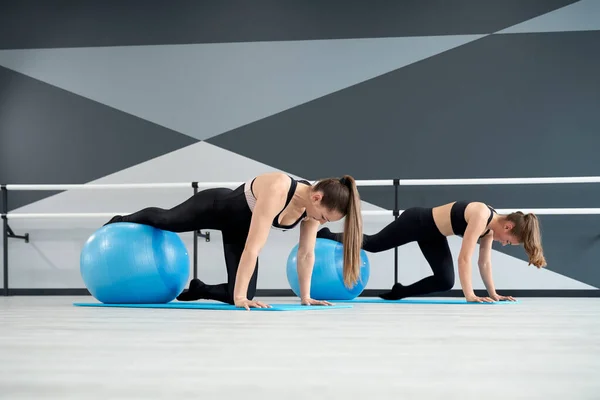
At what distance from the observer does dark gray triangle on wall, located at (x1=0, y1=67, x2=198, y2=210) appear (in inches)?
192

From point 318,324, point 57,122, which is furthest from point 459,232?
point 57,122

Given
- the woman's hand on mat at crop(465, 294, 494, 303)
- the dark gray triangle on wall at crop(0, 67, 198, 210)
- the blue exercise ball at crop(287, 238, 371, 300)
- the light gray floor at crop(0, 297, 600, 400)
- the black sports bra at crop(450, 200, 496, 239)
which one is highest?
the dark gray triangle on wall at crop(0, 67, 198, 210)

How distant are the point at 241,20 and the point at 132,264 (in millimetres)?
2516

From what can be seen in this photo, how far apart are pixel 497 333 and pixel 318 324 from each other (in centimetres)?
49

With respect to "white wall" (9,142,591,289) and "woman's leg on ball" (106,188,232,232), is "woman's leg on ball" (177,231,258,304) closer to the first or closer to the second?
"woman's leg on ball" (106,188,232,232)

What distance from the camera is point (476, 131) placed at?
4.59 meters

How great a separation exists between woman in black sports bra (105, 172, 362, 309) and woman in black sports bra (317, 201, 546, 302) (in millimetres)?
719

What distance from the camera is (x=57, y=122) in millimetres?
4984

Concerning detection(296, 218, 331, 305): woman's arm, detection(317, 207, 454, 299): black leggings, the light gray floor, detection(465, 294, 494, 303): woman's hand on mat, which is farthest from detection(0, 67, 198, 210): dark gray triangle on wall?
the light gray floor

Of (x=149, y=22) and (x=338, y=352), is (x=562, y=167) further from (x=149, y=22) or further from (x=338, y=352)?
(x=338, y=352)

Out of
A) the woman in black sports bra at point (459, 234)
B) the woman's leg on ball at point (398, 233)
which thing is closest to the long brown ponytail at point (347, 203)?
the woman in black sports bra at point (459, 234)

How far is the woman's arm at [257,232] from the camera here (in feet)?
8.14

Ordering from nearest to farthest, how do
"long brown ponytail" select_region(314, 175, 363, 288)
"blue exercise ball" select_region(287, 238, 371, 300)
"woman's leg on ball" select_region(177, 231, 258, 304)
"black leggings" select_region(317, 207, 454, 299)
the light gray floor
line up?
the light gray floor, "long brown ponytail" select_region(314, 175, 363, 288), "woman's leg on ball" select_region(177, 231, 258, 304), "blue exercise ball" select_region(287, 238, 371, 300), "black leggings" select_region(317, 207, 454, 299)

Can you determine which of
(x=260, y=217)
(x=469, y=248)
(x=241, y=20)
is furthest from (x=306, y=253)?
(x=241, y=20)
